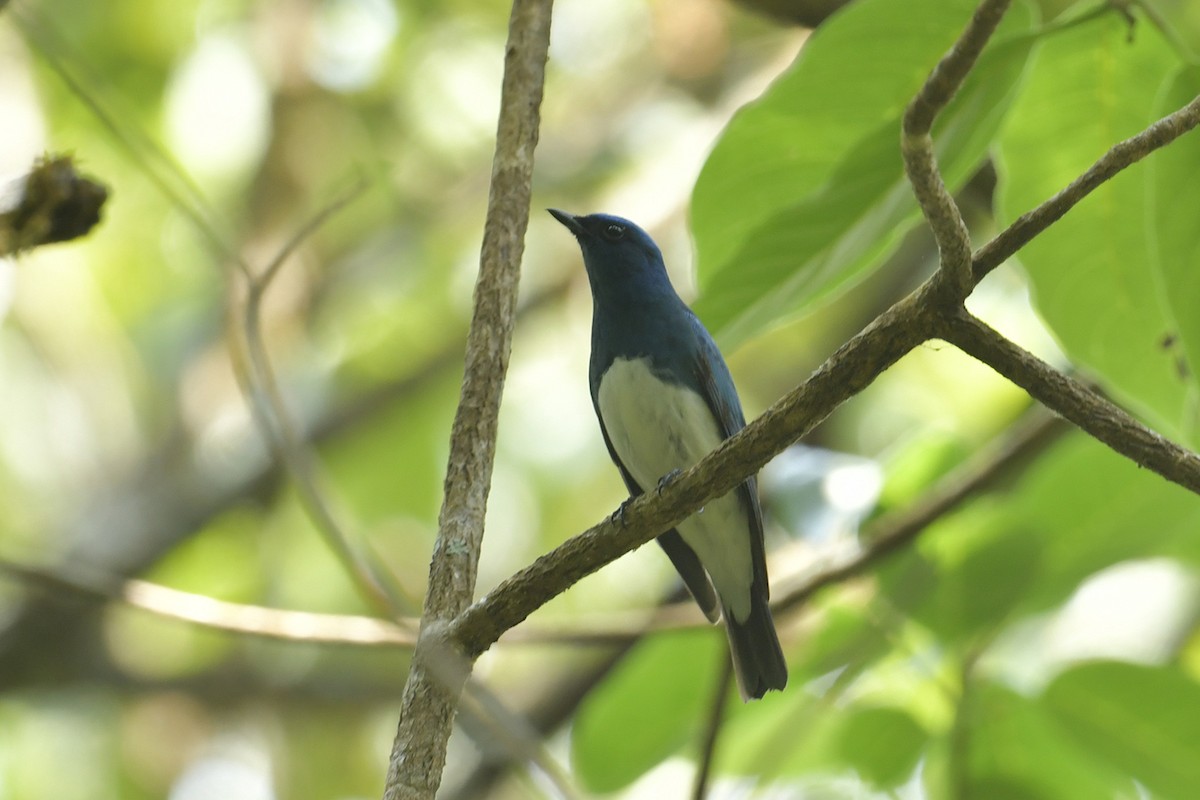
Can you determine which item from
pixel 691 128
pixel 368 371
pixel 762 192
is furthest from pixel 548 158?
pixel 762 192

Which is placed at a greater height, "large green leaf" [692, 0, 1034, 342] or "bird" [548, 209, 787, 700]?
"large green leaf" [692, 0, 1034, 342]

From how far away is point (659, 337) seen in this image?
A: 464 centimetres

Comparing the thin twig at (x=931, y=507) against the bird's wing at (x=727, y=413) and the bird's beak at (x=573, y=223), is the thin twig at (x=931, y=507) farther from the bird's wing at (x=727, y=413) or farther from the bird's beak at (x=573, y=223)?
the bird's beak at (x=573, y=223)

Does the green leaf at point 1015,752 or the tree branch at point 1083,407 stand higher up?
the tree branch at point 1083,407

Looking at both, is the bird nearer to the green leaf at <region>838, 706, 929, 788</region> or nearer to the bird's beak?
the bird's beak

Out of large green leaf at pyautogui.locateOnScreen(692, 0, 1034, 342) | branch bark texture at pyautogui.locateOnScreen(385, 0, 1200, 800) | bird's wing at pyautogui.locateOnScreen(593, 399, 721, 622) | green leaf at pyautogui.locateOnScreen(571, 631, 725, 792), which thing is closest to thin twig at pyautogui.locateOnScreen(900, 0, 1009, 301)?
branch bark texture at pyautogui.locateOnScreen(385, 0, 1200, 800)

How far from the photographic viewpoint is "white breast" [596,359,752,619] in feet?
14.7

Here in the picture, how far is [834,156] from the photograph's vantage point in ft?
9.27

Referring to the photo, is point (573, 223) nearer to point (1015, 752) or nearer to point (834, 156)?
point (834, 156)

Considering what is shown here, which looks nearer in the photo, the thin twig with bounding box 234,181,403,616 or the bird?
the thin twig with bounding box 234,181,403,616

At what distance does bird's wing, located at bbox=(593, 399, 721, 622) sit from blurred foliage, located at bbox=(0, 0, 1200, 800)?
306 millimetres

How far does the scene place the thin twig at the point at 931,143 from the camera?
6.49 feet

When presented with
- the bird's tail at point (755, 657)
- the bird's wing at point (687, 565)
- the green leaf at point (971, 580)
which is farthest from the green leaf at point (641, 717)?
the green leaf at point (971, 580)

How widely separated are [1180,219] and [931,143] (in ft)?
2.17
